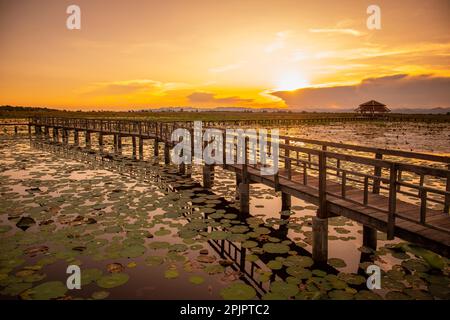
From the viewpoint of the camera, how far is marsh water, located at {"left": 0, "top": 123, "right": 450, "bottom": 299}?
5391mm

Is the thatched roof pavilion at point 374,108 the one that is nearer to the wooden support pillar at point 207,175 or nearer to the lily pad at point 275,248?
the wooden support pillar at point 207,175

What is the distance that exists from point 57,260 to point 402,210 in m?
7.24

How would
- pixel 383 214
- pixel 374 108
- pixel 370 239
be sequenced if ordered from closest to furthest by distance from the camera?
pixel 383 214 < pixel 370 239 < pixel 374 108

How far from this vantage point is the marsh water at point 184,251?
5391 millimetres

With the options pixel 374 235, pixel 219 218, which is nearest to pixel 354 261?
pixel 374 235

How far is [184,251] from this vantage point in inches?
271

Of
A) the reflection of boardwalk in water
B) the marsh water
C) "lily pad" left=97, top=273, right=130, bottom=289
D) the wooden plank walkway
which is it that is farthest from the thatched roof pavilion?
"lily pad" left=97, top=273, right=130, bottom=289

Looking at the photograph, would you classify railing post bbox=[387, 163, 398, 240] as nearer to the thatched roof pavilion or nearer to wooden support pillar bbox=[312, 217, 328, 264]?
wooden support pillar bbox=[312, 217, 328, 264]

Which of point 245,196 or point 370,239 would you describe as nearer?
point 370,239

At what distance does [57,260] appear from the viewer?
6418mm

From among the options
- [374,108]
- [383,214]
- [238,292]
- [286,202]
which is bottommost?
[238,292]

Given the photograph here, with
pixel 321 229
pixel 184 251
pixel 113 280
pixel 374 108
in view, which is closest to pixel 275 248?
pixel 321 229

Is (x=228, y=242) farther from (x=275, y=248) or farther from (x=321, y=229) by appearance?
(x=321, y=229)

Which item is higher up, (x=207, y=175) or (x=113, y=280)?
(x=207, y=175)
